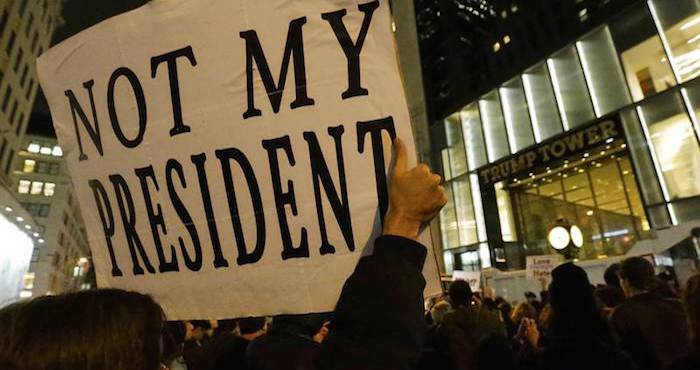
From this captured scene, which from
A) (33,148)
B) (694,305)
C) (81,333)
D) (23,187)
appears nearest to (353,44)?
(81,333)

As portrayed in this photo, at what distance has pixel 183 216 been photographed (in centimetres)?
173

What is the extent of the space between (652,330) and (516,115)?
18683mm

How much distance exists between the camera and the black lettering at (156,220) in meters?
1.75

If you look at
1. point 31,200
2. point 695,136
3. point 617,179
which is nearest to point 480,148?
point 617,179

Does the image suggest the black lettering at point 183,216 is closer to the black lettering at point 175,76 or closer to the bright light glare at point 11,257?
the black lettering at point 175,76

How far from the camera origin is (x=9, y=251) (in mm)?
8734

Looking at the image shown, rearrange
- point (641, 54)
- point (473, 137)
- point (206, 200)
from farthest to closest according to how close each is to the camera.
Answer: point (473, 137), point (641, 54), point (206, 200)

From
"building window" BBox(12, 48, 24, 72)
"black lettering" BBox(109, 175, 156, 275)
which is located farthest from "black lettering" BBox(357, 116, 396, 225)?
"building window" BBox(12, 48, 24, 72)

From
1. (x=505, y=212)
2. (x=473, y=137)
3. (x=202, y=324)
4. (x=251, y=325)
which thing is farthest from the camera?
(x=473, y=137)

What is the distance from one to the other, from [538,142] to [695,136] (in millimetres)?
6250

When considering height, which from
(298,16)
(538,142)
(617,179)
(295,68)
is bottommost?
(295,68)

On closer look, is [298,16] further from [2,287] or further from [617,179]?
[617,179]

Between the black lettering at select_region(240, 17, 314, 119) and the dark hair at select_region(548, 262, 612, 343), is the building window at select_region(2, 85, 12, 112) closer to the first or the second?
the black lettering at select_region(240, 17, 314, 119)

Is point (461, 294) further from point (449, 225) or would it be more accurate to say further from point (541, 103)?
point (449, 225)
